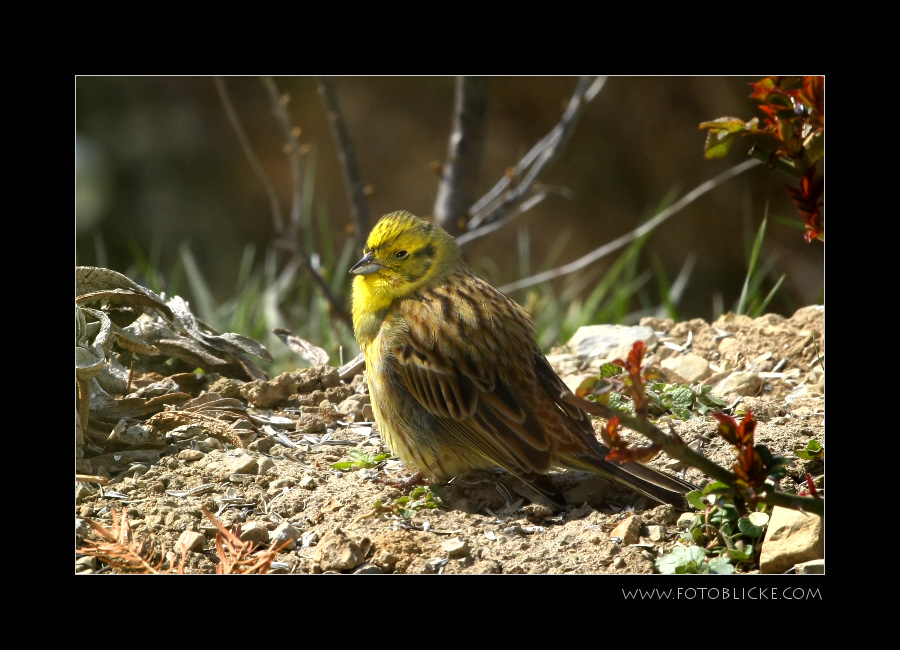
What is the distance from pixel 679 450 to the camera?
268 cm

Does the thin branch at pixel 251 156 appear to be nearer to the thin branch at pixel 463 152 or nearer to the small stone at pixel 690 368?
the thin branch at pixel 463 152

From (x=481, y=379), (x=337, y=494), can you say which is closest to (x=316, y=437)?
(x=337, y=494)

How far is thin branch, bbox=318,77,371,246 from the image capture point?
19.1 ft

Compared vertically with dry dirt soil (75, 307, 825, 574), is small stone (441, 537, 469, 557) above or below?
below

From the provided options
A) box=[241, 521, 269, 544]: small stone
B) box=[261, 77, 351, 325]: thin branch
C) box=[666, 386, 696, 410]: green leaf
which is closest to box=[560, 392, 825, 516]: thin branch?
box=[666, 386, 696, 410]: green leaf

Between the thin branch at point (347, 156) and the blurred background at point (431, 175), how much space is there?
164 centimetres

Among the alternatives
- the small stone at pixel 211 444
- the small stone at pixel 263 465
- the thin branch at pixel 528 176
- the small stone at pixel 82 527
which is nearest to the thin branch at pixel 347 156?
the thin branch at pixel 528 176

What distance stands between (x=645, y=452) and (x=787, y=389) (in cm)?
212

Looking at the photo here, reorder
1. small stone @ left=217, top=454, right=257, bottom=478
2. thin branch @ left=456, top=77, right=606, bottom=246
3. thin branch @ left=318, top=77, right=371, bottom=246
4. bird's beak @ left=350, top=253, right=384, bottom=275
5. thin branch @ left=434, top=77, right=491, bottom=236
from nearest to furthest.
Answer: small stone @ left=217, top=454, right=257, bottom=478 < bird's beak @ left=350, top=253, right=384, bottom=275 < thin branch @ left=318, top=77, right=371, bottom=246 < thin branch @ left=434, top=77, right=491, bottom=236 < thin branch @ left=456, top=77, right=606, bottom=246

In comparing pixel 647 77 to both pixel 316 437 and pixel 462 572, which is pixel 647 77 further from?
pixel 462 572

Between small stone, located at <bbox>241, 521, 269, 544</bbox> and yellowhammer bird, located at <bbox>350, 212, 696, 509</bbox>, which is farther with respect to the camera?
Answer: yellowhammer bird, located at <bbox>350, 212, 696, 509</bbox>

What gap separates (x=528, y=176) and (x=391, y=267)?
2317 mm

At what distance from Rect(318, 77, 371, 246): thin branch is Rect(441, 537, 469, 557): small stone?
3.16m

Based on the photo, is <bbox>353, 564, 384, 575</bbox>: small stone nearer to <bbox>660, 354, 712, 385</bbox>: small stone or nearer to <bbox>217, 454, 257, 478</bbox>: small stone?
<bbox>217, 454, 257, 478</bbox>: small stone
